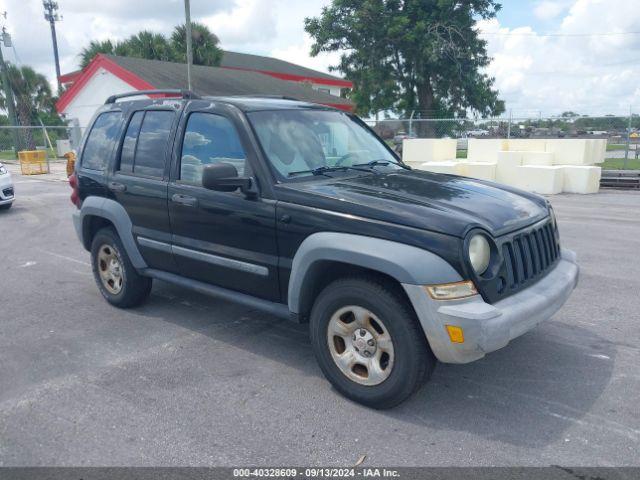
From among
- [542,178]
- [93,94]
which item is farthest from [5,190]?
[93,94]

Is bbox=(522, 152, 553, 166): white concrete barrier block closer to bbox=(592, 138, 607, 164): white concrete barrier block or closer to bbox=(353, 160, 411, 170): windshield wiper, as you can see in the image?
bbox=(592, 138, 607, 164): white concrete barrier block

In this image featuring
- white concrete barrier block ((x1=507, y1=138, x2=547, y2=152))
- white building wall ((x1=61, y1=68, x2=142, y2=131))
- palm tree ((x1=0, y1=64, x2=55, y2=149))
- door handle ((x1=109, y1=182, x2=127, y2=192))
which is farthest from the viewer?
palm tree ((x1=0, y1=64, x2=55, y2=149))

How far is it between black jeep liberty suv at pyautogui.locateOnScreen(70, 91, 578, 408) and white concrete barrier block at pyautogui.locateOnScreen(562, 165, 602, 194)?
10.5 metres

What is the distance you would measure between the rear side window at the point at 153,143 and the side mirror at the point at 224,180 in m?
1.03

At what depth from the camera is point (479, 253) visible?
10.5ft

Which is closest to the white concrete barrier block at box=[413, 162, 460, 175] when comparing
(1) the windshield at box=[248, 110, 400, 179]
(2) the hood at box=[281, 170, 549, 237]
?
(1) the windshield at box=[248, 110, 400, 179]

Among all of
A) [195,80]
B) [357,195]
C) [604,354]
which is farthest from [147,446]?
[195,80]

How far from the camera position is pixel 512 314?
315 centimetres

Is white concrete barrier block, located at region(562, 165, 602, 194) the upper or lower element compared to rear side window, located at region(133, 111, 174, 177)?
lower

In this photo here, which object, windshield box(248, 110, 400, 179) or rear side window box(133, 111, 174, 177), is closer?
windshield box(248, 110, 400, 179)

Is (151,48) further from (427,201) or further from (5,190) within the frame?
(427,201)

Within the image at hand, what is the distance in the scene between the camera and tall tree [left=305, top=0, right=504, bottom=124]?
31031 mm

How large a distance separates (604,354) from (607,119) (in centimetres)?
1559

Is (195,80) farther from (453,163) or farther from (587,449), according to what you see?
(587,449)
